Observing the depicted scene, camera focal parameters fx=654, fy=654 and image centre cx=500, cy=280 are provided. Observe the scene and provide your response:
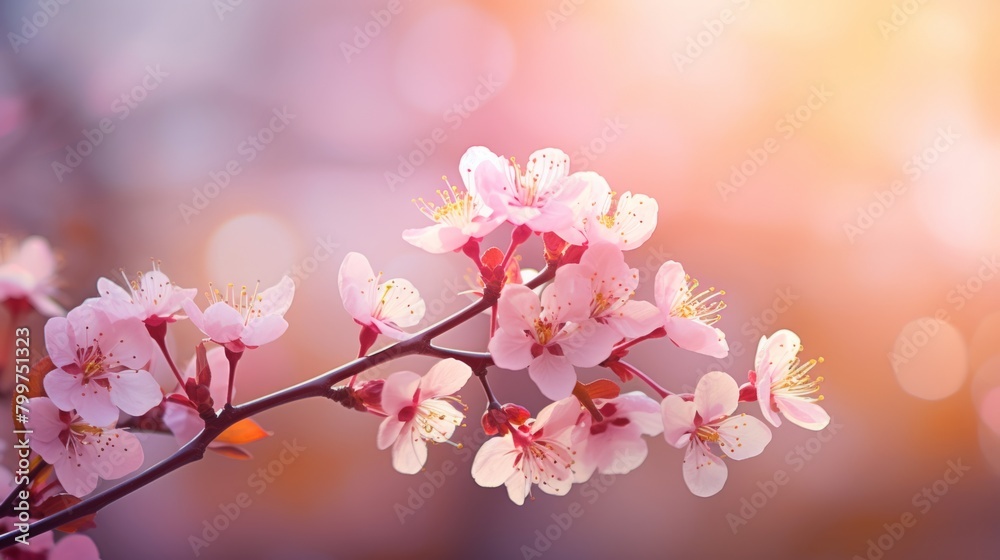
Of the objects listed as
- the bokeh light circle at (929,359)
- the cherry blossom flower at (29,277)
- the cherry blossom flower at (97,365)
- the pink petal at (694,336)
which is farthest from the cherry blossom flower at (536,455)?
the bokeh light circle at (929,359)

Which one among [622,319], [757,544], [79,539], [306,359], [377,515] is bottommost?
[377,515]

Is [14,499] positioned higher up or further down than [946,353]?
further down

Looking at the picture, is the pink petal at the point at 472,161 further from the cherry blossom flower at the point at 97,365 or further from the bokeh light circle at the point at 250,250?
the bokeh light circle at the point at 250,250

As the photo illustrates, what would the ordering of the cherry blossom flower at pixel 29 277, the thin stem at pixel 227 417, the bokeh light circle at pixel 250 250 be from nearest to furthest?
1. the thin stem at pixel 227 417
2. the cherry blossom flower at pixel 29 277
3. the bokeh light circle at pixel 250 250

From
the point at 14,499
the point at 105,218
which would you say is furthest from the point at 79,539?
the point at 105,218

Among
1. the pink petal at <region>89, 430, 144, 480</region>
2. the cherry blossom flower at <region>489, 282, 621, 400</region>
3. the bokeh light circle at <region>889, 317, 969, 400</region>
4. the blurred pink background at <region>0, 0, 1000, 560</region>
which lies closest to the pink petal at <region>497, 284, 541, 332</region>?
the cherry blossom flower at <region>489, 282, 621, 400</region>

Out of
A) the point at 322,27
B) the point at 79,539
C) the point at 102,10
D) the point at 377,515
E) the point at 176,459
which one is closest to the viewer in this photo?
the point at 176,459

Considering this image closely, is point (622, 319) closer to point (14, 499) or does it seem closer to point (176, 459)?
point (176, 459)
